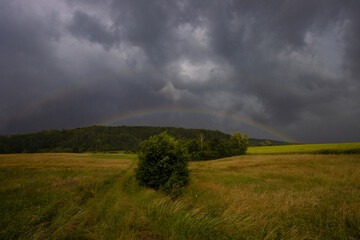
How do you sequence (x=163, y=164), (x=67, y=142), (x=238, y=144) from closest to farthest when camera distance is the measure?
1. (x=163, y=164)
2. (x=238, y=144)
3. (x=67, y=142)

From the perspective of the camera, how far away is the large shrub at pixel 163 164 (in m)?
10.9

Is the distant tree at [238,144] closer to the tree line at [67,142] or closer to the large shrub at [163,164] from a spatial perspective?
the tree line at [67,142]

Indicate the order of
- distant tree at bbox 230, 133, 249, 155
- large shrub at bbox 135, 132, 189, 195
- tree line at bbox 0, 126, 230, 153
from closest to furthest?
large shrub at bbox 135, 132, 189, 195 < distant tree at bbox 230, 133, 249, 155 < tree line at bbox 0, 126, 230, 153

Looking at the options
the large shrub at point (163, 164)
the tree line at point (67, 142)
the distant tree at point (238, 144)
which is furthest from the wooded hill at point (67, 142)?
the large shrub at point (163, 164)

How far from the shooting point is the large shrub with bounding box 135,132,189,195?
10.9m

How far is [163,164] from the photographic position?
11.3m

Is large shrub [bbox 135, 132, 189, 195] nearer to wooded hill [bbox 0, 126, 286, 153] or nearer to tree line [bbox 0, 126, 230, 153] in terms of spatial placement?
tree line [bbox 0, 126, 230, 153]

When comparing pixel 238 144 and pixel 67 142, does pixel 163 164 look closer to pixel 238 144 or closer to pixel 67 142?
pixel 238 144

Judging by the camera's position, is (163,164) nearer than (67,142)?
Yes

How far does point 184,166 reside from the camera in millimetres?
11875

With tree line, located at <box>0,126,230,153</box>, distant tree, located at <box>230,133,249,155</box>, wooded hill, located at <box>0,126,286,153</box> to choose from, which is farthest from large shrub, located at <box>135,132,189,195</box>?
wooded hill, located at <box>0,126,286,153</box>

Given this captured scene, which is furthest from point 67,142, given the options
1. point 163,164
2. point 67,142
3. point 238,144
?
point 163,164

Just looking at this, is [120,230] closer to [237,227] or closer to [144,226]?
[144,226]

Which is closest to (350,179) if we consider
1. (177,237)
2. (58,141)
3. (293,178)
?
(293,178)
